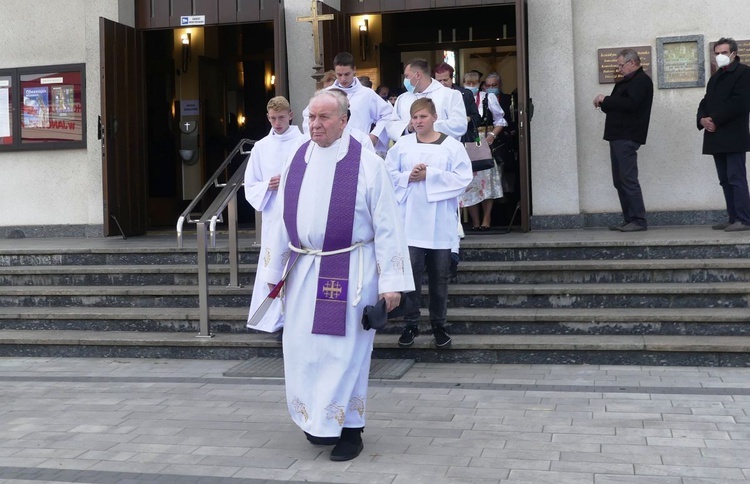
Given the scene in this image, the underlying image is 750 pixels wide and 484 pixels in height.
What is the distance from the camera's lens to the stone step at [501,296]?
812cm

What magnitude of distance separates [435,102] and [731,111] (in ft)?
9.71

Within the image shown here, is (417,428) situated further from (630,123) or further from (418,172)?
(630,123)

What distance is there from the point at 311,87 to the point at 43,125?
372 centimetres

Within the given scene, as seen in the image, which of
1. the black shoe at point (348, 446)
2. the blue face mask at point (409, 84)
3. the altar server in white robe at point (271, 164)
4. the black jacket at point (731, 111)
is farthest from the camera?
the black jacket at point (731, 111)

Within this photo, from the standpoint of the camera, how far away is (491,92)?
11055 millimetres

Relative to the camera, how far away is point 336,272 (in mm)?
5598

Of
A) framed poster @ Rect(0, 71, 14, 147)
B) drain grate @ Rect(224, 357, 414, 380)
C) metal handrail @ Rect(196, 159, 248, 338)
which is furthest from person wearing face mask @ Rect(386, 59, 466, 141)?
framed poster @ Rect(0, 71, 14, 147)

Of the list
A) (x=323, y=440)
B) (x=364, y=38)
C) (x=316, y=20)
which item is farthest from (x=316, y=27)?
(x=323, y=440)

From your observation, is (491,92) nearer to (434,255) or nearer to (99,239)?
(434,255)

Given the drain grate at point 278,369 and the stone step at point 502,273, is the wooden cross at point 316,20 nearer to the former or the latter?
the stone step at point 502,273

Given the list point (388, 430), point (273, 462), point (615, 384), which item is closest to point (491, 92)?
point (615, 384)

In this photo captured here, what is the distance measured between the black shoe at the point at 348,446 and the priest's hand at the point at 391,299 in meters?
0.70

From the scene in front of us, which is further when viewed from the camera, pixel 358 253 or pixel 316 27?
pixel 316 27

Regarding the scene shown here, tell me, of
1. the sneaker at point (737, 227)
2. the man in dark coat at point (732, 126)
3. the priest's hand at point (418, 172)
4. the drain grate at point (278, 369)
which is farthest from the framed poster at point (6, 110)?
the sneaker at point (737, 227)
